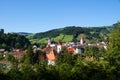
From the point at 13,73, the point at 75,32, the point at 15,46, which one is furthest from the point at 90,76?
the point at 75,32

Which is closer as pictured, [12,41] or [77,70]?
[77,70]

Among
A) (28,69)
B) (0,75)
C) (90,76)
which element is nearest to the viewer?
(0,75)

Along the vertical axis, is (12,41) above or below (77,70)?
below

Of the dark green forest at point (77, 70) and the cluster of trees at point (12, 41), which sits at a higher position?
the dark green forest at point (77, 70)

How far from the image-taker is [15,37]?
138 metres

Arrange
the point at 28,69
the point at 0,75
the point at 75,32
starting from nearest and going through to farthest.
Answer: the point at 0,75 < the point at 28,69 < the point at 75,32

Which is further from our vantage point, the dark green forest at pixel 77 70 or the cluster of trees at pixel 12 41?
the cluster of trees at pixel 12 41

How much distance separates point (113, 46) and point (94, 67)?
2.90m

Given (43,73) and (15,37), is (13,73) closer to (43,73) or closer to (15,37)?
(43,73)

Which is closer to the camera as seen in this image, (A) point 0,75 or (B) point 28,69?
(A) point 0,75

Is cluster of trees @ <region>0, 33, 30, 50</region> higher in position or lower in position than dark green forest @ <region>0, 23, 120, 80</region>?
lower

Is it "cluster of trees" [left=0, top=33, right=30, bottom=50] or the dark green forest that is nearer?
the dark green forest

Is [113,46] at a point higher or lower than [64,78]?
higher

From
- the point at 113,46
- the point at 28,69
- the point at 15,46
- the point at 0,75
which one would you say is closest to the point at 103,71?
the point at 113,46
